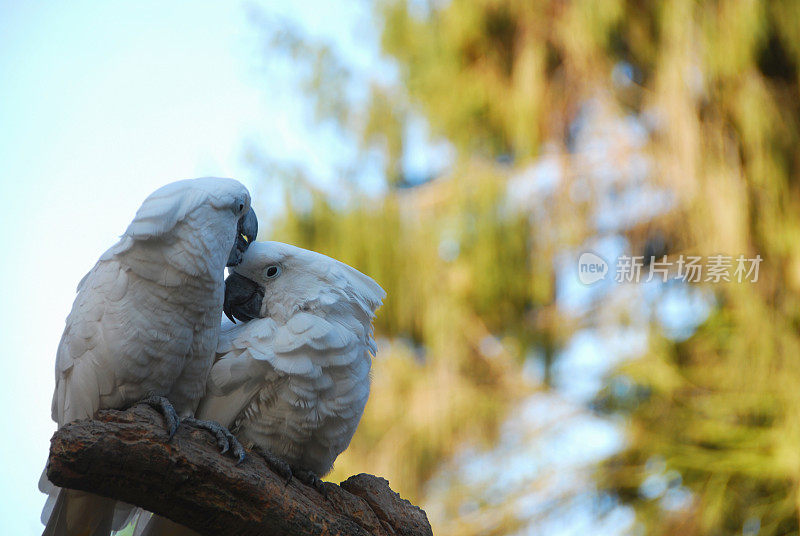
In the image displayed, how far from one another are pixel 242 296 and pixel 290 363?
0.27 metres

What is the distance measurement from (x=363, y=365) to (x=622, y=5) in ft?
11.4

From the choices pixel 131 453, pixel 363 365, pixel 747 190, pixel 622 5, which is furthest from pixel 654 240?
pixel 131 453

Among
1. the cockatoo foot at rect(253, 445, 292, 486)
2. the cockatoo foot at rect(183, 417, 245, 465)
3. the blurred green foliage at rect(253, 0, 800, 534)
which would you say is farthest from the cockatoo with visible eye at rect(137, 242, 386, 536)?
the blurred green foliage at rect(253, 0, 800, 534)

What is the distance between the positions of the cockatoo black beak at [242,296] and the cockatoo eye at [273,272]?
0.04 m

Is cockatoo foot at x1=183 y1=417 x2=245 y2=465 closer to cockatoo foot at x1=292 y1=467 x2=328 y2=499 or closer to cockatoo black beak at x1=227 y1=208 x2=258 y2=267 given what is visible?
cockatoo foot at x1=292 y1=467 x2=328 y2=499

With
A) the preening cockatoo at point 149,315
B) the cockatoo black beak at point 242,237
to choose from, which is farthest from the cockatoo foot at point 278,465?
the cockatoo black beak at point 242,237

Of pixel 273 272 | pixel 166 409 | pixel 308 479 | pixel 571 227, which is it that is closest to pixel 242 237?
pixel 273 272

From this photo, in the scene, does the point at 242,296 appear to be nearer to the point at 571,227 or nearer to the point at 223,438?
the point at 223,438

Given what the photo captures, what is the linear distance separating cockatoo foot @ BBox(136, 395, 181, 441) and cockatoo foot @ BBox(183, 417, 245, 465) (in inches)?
2.1

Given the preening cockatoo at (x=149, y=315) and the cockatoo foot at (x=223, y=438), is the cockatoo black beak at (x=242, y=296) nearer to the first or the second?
the preening cockatoo at (x=149, y=315)

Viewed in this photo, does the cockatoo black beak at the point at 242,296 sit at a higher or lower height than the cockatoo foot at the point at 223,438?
higher

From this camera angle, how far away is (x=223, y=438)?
1510mm

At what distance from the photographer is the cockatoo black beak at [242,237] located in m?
1.72

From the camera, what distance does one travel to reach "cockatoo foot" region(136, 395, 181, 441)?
1.41 metres
